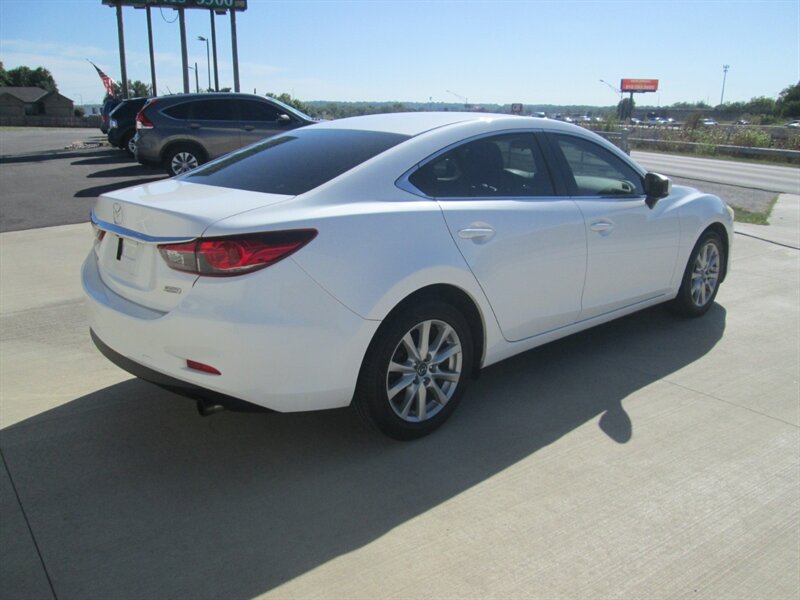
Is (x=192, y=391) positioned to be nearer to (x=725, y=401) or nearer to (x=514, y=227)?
(x=514, y=227)

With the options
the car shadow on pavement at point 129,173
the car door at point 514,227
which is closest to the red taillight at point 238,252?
the car door at point 514,227

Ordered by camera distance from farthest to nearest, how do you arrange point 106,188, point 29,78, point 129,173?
1. point 29,78
2. point 129,173
3. point 106,188

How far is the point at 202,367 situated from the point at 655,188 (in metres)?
3.34

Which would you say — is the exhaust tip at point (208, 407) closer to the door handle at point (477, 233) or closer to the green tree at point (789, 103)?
the door handle at point (477, 233)

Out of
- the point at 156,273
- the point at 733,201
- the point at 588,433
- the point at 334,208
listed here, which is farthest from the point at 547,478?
the point at 733,201

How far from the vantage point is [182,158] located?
13.5m

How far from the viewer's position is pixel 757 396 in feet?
13.9

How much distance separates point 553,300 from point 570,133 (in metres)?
1.14

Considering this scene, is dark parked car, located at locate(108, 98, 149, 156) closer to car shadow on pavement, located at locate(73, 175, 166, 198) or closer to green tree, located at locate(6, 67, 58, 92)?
car shadow on pavement, located at locate(73, 175, 166, 198)

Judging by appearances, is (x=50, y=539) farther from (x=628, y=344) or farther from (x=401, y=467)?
(x=628, y=344)

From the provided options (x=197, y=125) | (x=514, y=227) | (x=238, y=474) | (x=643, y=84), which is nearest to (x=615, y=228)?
(x=514, y=227)

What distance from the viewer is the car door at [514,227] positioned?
11.9ft

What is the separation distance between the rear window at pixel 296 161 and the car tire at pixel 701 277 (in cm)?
286

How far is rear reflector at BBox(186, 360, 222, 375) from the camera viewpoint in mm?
2957
